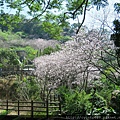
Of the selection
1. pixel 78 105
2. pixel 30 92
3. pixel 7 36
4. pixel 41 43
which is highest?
pixel 7 36

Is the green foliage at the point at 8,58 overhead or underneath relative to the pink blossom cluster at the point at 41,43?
underneath

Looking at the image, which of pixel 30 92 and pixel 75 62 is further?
pixel 30 92

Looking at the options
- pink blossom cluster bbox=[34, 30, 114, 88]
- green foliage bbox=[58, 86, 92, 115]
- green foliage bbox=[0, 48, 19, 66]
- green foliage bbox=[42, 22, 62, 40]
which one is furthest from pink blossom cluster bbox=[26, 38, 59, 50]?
green foliage bbox=[42, 22, 62, 40]

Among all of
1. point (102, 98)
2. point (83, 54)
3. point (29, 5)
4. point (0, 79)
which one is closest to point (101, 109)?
point (102, 98)

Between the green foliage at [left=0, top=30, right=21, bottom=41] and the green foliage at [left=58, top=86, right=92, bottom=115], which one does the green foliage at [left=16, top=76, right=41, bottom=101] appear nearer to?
the green foliage at [left=58, top=86, right=92, bottom=115]

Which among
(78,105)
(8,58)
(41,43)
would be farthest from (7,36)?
(78,105)

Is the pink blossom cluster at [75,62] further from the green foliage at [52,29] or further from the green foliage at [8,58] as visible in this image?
the green foliage at [8,58]

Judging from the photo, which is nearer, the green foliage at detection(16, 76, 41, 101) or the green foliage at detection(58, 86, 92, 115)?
the green foliage at detection(58, 86, 92, 115)

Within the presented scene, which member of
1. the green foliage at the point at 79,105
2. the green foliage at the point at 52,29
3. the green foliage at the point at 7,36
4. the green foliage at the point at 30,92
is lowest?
the green foliage at the point at 30,92

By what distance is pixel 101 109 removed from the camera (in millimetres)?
10750

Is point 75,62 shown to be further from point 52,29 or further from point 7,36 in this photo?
point 7,36

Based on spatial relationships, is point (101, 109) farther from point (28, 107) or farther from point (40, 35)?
point (40, 35)

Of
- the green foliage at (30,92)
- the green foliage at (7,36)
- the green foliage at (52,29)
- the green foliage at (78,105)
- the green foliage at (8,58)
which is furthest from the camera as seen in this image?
the green foliage at (7,36)

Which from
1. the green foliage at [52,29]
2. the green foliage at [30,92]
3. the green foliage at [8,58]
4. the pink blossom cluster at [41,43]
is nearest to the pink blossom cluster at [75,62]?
the green foliage at [30,92]
